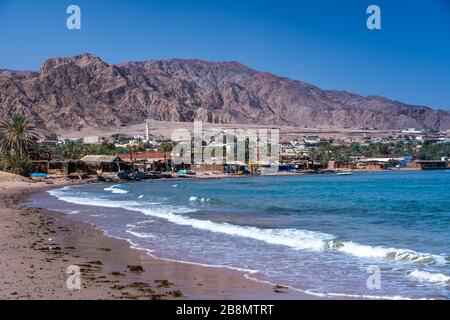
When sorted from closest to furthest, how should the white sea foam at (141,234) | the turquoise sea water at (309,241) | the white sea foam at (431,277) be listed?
the white sea foam at (431,277)
the turquoise sea water at (309,241)
the white sea foam at (141,234)

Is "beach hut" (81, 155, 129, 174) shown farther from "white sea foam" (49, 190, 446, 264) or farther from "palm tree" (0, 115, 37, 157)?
"white sea foam" (49, 190, 446, 264)

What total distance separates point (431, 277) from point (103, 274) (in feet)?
21.4

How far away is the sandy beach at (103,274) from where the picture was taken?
980 centimetres

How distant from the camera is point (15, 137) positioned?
59.2m

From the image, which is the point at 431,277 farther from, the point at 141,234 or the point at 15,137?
the point at 15,137

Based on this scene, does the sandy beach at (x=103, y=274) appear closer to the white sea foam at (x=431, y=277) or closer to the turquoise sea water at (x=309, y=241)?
the turquoise sea water at (x=309, y=241)

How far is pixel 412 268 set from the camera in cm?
1259

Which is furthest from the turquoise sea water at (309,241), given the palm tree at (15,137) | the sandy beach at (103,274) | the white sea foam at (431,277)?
the palm tree at (15,137)

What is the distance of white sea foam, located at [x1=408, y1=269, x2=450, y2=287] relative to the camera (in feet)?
36.0

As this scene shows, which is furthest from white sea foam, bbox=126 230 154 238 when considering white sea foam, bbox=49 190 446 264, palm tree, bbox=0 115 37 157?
palm tree, bbox=0 115 37 157

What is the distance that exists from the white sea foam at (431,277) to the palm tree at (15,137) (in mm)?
53448

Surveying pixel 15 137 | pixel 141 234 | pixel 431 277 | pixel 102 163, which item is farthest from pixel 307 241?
pixel 102 163

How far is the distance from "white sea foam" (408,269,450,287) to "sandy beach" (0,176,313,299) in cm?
279

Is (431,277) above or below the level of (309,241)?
above
